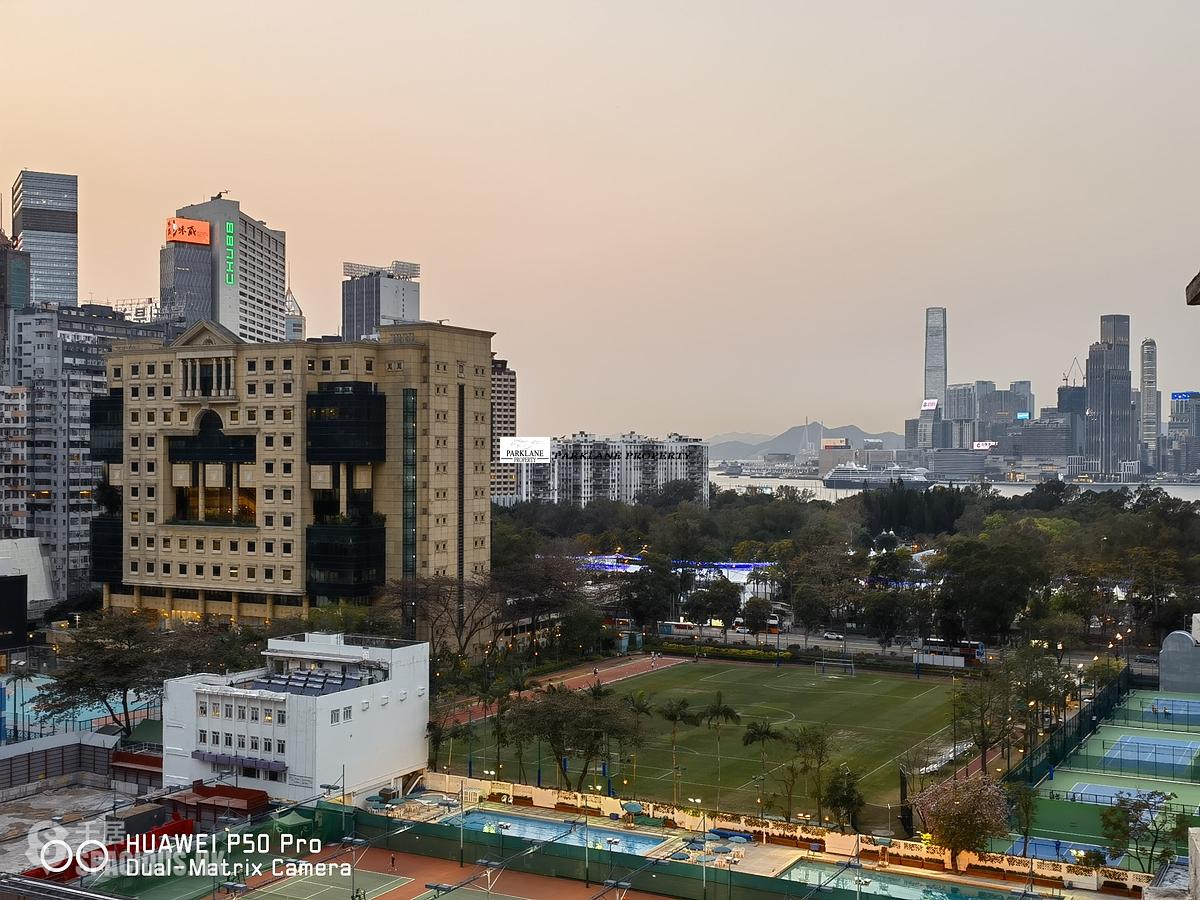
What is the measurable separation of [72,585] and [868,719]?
2366 inches

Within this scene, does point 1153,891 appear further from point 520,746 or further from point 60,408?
point 60,408

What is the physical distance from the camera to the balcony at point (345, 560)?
63219mm

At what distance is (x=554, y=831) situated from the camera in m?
33.6

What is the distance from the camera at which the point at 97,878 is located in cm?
2862

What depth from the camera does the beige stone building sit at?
6412 cm

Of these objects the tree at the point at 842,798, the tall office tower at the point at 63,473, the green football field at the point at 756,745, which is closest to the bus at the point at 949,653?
the green football field at the point at 756,745

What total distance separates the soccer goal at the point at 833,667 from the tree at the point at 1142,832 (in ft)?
101

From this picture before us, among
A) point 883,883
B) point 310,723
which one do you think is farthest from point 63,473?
point 883,883

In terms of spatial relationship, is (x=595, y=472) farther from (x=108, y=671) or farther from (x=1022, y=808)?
(x=1022, y=808)

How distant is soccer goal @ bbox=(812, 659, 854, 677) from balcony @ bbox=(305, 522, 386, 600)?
23.9 meters

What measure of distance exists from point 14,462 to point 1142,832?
79877mm

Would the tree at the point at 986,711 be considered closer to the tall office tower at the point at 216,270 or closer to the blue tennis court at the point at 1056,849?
the blue tennis court at the point at 1056,849

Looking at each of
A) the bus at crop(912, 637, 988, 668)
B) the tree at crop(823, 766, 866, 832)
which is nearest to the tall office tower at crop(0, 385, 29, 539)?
the bus at crop(912, 637, 988, 668)

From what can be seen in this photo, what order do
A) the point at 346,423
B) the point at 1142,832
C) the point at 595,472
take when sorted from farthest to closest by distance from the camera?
1. the point at 595,472
2. the point at 346,423
3. the point at 1142,832
